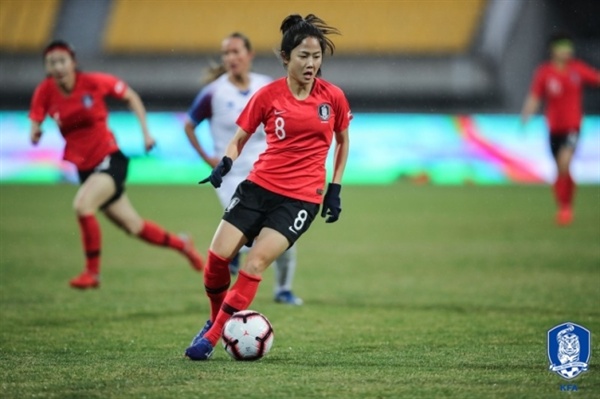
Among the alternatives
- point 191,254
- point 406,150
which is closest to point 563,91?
point 406,150

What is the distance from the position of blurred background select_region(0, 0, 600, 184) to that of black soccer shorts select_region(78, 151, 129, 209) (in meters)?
13.3

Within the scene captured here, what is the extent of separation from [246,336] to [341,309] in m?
3.13

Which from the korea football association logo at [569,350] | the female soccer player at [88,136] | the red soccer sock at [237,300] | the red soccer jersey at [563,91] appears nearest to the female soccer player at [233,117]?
the female soccer player at [88,136]

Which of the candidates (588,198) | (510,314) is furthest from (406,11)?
(510,314)

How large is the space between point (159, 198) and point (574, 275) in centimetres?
1140

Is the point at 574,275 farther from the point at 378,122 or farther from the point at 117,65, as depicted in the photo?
the point at 117,65

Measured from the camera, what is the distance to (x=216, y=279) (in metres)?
7.12

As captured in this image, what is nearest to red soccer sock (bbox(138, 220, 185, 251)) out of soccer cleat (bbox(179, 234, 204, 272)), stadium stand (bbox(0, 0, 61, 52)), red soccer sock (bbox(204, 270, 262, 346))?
soccer cleat (bbox(179, 234, 204, 272))

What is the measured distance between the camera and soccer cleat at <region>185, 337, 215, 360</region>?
673 cm

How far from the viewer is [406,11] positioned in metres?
30.5

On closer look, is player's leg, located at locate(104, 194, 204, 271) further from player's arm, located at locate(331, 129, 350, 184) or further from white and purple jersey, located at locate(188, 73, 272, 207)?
player's arm, located at locate(331, 129, 350, 184)

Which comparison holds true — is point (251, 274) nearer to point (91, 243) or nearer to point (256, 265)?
point (256, 265)

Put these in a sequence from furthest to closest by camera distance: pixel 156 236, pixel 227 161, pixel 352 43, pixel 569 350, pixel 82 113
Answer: pixel 352 43
pixel 156 236
pixel 82 113
pixel 227 161
pixel 569 350

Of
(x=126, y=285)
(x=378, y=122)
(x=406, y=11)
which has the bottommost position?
(x=126, y=285)
